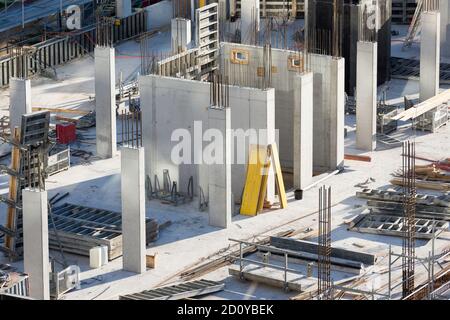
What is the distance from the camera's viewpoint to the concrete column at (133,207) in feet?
129

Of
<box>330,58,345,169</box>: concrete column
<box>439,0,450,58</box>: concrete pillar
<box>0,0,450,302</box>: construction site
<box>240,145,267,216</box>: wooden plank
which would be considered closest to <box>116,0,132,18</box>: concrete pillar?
<box>0,0,450,302</box>: construction site

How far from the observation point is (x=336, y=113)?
47.1 meters

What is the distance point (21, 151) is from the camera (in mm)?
39688

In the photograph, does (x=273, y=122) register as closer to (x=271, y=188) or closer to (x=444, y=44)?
(x=271, y=188)

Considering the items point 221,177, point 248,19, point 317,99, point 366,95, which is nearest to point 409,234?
point 221,177

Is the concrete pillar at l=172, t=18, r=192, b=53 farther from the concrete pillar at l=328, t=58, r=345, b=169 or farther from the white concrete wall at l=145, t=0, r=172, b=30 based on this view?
the white concrete wall at l=145, t=0, r=172, b=30

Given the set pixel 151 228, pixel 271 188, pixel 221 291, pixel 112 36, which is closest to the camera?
pixel 221 291

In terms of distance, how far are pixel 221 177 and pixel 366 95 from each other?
Answer: 836 centimetres

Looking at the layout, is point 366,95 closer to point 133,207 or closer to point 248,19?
point 248,19

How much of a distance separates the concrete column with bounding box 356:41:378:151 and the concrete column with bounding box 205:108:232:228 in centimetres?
789

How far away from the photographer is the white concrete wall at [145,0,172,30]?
62.4 m

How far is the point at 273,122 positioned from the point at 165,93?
292 cm

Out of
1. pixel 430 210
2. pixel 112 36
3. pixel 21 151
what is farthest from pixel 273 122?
pixel 112 36

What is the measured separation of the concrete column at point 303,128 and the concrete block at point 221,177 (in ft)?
11.1
